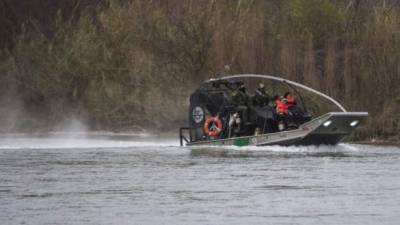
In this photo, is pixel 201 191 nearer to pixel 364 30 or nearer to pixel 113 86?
pixel 364 30

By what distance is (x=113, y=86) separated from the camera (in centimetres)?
6209

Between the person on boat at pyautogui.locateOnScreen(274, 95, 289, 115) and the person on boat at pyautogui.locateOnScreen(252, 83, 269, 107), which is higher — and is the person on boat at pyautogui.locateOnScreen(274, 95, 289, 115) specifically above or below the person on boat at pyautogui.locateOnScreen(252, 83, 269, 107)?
below

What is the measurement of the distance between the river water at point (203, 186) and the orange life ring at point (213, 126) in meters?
0.99

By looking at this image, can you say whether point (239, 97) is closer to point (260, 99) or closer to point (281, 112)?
point (260, 99)

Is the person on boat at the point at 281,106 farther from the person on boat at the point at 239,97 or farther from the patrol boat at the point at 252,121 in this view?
the person on boat at the point at 239,97

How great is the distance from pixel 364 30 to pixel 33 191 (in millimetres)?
28548

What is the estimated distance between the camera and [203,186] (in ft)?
100

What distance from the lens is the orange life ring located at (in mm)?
43656

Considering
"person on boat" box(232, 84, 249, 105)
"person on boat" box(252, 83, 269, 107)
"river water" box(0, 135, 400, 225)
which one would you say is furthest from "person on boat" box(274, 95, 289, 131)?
"person on boat" box(232, 84, 249, 105)

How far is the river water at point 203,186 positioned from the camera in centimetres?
2538

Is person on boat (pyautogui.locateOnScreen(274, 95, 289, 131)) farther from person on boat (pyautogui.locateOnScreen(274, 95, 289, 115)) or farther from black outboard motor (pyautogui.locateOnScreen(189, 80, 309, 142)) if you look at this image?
black outboard motor (pyautogui.locateOnScreen(189, 80, 309, 142))

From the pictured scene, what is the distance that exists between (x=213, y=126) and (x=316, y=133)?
4.36 m

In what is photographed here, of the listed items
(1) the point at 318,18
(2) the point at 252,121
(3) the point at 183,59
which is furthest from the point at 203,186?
(3) the point at 183,59

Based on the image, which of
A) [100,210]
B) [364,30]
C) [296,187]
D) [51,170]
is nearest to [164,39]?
[364,30]
